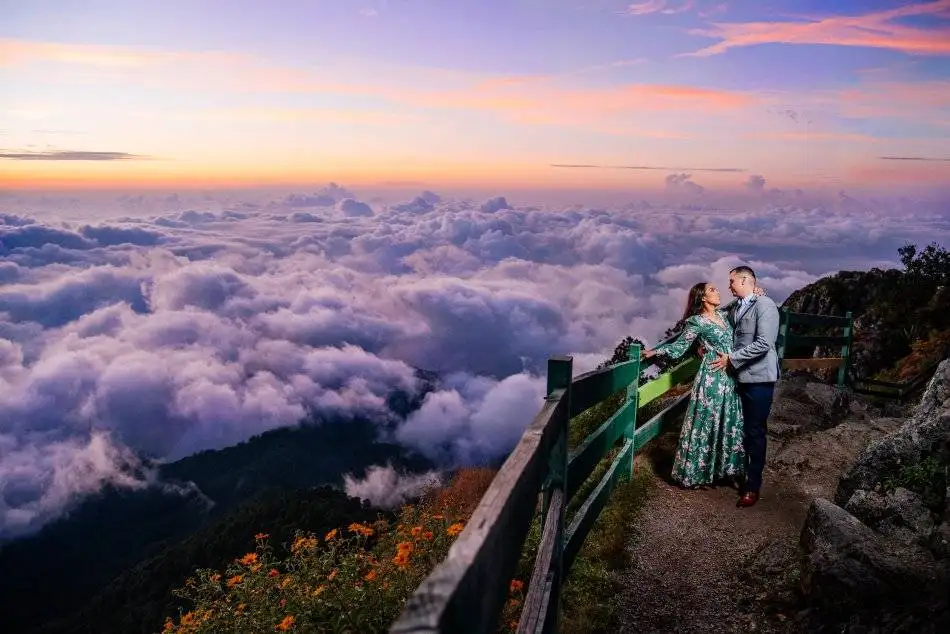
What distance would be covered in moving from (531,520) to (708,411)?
442 centimetres

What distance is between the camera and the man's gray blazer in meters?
5.57

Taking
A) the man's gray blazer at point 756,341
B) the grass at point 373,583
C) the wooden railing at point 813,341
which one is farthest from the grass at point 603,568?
the wooden railing at point 813,341

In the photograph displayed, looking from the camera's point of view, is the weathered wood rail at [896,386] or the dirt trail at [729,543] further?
the weathered wood rail at [896,386]

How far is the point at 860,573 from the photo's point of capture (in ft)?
11.1

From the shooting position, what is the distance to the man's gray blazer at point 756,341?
5.57 meters

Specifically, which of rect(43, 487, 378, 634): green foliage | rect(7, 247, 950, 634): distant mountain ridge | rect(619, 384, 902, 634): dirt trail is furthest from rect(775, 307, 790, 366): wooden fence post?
rect(43, 487, 378, 634): green foliage

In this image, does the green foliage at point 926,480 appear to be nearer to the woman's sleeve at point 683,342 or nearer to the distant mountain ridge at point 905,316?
the woman's sleeve at point 683,342

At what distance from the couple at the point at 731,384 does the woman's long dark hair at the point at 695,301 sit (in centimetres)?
10

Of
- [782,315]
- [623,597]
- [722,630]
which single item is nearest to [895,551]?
[722,630]

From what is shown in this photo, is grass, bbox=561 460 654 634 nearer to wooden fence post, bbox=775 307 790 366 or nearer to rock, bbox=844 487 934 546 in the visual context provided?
rock, bbox=844 487 934 546

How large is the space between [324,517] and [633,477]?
204 feet

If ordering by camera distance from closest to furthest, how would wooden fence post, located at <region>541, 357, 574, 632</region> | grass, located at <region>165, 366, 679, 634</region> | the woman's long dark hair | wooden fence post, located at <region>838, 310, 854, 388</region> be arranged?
wooden fence post, located at <region>541, 357, 574, 632</region> → grass, located at <region>165, 366, 679, 634</region> → the woman's long dark hair → wooden fence post, located at <region>838, 310, 854, 388</region>

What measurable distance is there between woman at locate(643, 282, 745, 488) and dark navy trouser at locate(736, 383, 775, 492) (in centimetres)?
9

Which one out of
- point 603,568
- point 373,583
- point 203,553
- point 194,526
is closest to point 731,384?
point 603,568
